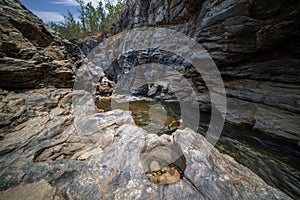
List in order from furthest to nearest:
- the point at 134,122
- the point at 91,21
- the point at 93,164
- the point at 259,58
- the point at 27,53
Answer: the point at 91,21 < the point at 259,58 < the point at 134,122 < the point at 27,53 < the point at 93,164

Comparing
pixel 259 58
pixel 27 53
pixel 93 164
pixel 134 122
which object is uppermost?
pixel 259 58

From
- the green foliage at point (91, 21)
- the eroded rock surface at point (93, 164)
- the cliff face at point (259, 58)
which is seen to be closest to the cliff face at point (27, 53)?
the eroded rock surface at point (93, 164)

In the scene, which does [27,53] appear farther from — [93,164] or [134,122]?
[93,164]

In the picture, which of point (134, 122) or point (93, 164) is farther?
point (134, 122)

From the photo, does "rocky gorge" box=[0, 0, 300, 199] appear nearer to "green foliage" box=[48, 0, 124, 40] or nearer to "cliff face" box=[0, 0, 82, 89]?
"cliff face" box=[0, 0, 82, 89]

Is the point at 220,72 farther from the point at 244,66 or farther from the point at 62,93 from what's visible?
the point at 62,93

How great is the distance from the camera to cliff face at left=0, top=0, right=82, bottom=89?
404 centimetres

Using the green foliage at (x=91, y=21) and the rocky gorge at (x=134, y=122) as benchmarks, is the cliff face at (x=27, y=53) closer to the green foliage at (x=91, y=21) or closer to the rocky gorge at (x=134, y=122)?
the rocky gorge at (x=134, y=122)

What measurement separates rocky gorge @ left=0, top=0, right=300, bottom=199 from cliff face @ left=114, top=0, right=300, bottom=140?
40 mm

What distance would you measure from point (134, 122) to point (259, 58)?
7.71 meters

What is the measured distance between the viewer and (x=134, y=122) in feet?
17.5

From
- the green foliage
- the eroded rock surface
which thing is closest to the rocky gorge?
the eroded rock surface

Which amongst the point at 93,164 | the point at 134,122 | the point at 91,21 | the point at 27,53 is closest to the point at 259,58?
the point at 134,122

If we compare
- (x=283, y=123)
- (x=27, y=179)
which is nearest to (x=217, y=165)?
(x=27, y=179)
